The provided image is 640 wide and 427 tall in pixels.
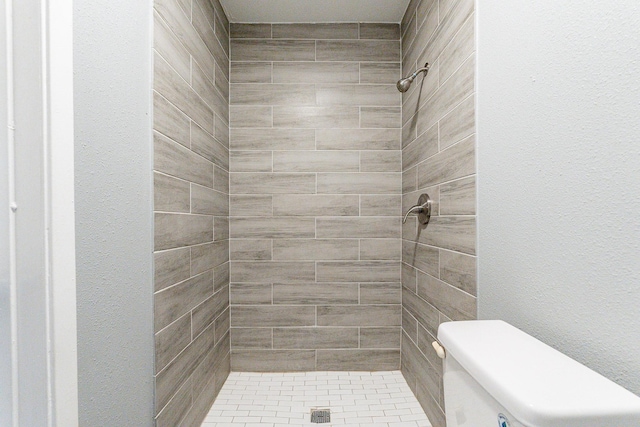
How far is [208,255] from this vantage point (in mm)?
1763

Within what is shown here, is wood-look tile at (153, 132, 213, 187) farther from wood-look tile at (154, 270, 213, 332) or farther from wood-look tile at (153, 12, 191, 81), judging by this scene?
wood-look tile at (154, 270, 213, 332)

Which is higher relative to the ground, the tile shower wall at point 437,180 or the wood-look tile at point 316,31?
the wood-look tile at point 316,31

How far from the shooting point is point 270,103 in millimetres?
2191

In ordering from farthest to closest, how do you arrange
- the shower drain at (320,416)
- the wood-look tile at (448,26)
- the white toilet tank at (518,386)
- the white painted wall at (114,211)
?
the shower drain at (320,416)
the wood-look tile at (448,26)
the white painted wall at (114,211)
the white toilet tank at (518,386)

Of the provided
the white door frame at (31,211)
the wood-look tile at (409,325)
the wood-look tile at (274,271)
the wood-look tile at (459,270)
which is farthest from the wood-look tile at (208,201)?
the wood-look tile at (409,325)

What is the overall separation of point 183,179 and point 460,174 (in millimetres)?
1118

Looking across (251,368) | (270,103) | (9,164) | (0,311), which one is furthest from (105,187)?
(251,368)

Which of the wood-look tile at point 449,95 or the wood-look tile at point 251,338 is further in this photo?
the wood-look tile at point 251,338

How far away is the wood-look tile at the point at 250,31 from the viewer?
7.20 feet

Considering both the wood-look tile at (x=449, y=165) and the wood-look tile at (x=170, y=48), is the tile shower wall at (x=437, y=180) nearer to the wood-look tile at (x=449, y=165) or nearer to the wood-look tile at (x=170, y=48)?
the wood-look tile at (x=449, y=165)

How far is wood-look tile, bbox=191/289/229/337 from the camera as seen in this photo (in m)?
1.58

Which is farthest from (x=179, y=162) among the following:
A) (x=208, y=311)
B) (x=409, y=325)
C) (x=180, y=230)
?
(x=409, y=325)

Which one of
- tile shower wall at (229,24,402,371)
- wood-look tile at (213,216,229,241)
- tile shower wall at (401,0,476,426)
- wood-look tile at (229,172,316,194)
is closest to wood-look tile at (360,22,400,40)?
tile shower wall at (229,24,402,371)

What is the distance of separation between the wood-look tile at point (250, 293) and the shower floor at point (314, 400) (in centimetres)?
45
